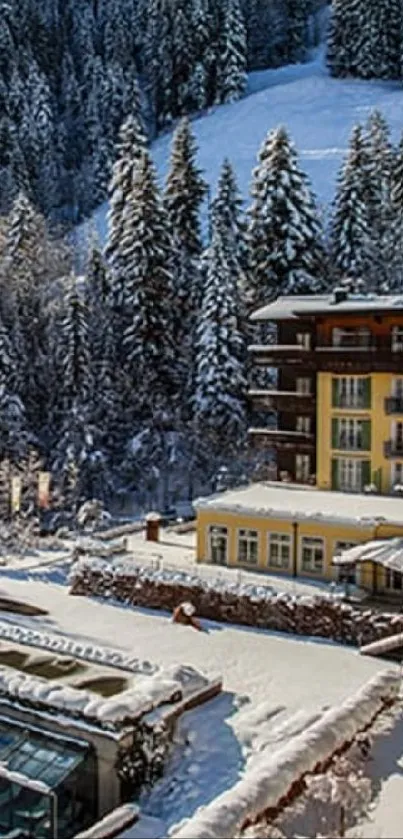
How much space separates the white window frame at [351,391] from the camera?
2992cm

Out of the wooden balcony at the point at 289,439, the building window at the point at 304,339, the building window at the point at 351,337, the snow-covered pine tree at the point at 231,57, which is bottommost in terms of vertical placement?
the wooden balcony at the point at 289,439

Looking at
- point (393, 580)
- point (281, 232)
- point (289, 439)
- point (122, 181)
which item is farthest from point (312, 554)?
point (122, 181)

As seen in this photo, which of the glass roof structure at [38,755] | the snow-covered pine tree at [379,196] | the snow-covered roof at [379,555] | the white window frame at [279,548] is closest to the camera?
the glass roof structure at [38,755]

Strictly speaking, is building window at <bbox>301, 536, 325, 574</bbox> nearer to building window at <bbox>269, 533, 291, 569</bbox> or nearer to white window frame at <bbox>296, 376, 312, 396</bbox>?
building window at <bbox>269, 533, 291, 569</bbox>

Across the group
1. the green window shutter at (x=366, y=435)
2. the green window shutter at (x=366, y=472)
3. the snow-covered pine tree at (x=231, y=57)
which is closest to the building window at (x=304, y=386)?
the green window shutter at (x=366, y=435)

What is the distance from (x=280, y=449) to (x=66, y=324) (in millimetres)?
12563

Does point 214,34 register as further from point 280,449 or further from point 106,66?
point 280,449

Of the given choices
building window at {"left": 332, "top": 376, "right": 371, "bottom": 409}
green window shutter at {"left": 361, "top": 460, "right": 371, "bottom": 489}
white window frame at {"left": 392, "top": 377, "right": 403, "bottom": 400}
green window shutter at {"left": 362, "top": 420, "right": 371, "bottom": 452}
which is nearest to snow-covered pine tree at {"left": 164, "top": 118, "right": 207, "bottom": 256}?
building window at {"left": 332, "top": 376, "right": 371, "bottom": 409}

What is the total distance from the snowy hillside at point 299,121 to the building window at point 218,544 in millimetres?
36847

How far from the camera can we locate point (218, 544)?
25.8 meters

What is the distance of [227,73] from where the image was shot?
240 ft

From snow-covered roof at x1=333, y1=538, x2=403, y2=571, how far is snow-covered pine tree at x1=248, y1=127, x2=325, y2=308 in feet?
68.4

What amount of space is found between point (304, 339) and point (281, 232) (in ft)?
37.9

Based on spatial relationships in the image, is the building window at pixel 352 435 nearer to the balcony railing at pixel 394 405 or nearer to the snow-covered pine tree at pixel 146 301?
the balcony railing at pixel 394 405
